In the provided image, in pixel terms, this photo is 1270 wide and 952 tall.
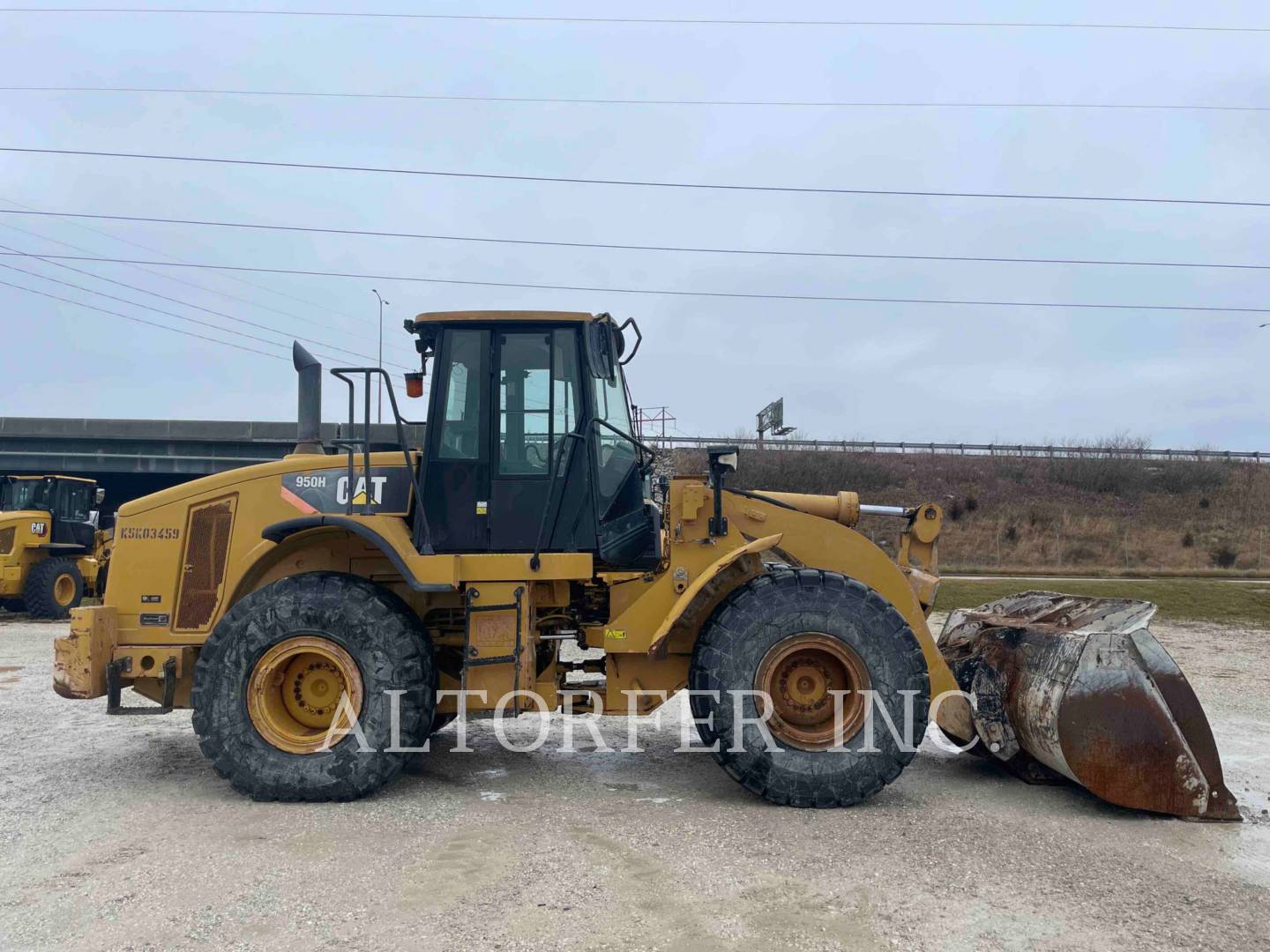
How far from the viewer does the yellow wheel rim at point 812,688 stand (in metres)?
5.34

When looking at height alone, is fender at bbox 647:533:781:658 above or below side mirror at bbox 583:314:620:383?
below

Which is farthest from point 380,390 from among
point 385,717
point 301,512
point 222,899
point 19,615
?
point 19,615

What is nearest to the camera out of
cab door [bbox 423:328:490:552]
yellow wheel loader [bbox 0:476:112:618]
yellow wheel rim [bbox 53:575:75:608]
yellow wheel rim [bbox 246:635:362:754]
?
yellow wheel rim [bbox 246:635:362:754]

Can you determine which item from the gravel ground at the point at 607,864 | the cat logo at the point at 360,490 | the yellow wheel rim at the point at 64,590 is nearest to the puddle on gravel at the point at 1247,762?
the gravel ground at the point at 607,864

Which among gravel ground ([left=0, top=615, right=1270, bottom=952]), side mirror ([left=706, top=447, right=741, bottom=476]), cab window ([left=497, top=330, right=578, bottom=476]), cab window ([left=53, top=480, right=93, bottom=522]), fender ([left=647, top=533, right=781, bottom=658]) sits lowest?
gravel ground ([left=0, top=615, right=1270, bottom=952])

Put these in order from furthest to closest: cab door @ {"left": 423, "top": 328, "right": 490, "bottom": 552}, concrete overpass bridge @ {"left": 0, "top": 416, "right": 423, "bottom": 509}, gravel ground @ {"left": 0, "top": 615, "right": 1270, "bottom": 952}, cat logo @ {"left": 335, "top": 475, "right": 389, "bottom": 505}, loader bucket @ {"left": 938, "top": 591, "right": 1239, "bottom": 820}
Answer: concrete overpass bridge @ {"left": 0, "top": 416, "right": 423, "bottom": 509}
cat logo @ {"left": 335, "top": 475, "right": 389, "bottom": 505}
cab door @ {"left": 423, "top": 328, "right": 490, "bottom": 552}
loader bucket @ {"left": 938, "top": 591, "right": 1239, "bottom": 820}
gravel ground @ {"left": 0, "top": 615, "right": 1270, "bottom": 952}

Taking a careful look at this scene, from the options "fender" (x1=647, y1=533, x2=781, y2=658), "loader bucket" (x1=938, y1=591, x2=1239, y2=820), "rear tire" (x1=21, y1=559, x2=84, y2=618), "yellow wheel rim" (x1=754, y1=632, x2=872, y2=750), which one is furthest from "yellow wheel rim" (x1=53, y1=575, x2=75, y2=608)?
"loader bucket" (x1=938, y1=591, x2=1239, y2=820)

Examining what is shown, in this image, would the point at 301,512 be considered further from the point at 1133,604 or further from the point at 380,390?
the point at 1133,604

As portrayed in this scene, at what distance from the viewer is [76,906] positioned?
387 centimetres

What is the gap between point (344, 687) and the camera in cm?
554

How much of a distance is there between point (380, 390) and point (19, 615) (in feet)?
54.2

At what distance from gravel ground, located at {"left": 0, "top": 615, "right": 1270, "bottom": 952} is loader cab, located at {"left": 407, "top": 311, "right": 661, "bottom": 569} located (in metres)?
1.62

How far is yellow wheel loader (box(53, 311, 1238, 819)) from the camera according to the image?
525cm

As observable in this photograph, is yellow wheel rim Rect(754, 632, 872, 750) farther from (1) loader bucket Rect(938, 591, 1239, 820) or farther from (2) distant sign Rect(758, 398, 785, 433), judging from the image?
(2) distant sign Rect(758, 398, 785, 433)
